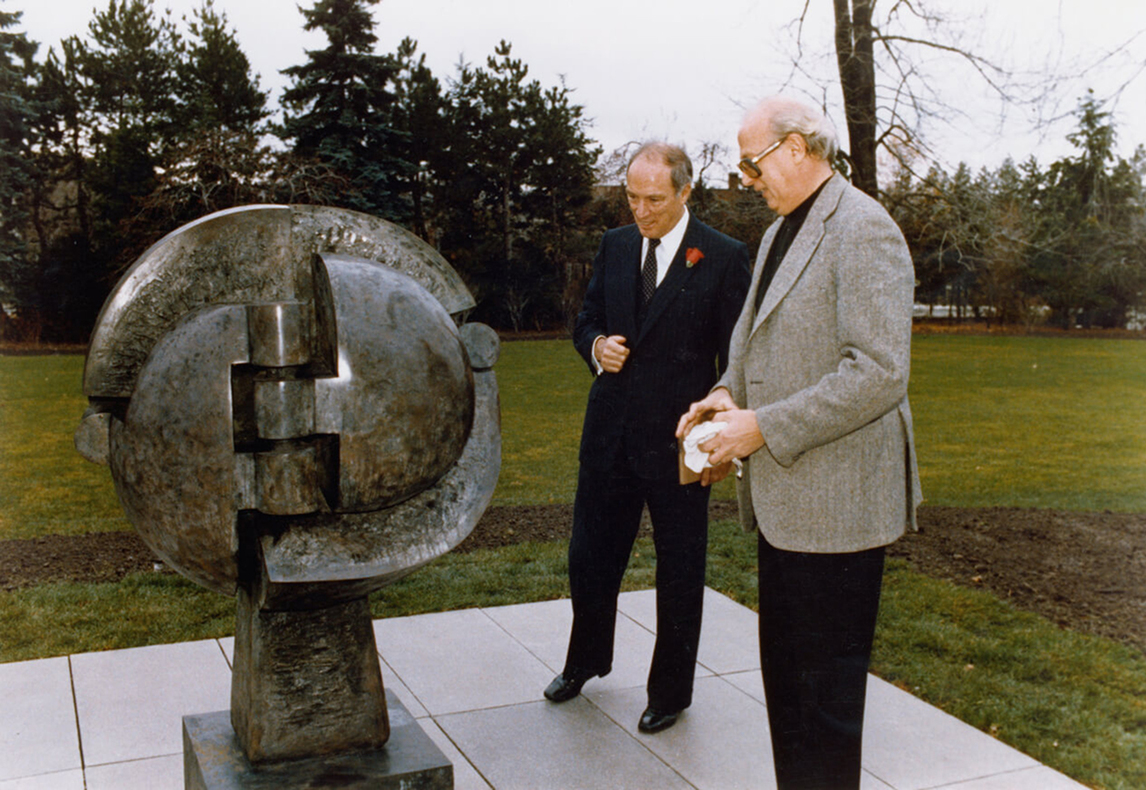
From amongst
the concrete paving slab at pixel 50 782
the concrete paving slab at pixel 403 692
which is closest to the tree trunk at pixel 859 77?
the concrete paving slab at pixel 403 692

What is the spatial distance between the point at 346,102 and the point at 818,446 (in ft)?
47.3

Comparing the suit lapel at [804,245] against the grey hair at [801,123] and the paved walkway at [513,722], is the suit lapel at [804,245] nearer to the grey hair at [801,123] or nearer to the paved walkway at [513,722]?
the grey hair at [801,123]

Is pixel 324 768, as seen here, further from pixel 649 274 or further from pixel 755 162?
pixel 649 274

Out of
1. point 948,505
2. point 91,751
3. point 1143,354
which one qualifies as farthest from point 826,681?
point 1143,354

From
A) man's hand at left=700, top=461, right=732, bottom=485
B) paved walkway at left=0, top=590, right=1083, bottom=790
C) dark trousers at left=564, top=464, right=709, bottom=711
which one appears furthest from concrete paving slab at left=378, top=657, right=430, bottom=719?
man's hand at left=700, top=461, right=732, bottom=485

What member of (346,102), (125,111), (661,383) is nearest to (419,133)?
(346,102)

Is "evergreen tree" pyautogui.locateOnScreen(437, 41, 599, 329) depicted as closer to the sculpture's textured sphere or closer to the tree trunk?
the tree trunk

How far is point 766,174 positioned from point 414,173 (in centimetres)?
1273

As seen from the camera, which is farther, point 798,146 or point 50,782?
point 50,782

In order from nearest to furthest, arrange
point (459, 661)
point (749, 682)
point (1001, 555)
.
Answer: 1. point (749, 682)
2. point (459, 661)
3. point (1001, 555)

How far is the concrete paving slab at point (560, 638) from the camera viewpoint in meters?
4.14

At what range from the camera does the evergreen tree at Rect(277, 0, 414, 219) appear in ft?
48.4

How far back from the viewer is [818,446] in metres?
2.46

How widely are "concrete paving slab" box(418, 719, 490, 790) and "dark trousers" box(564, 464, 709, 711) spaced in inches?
22.9
